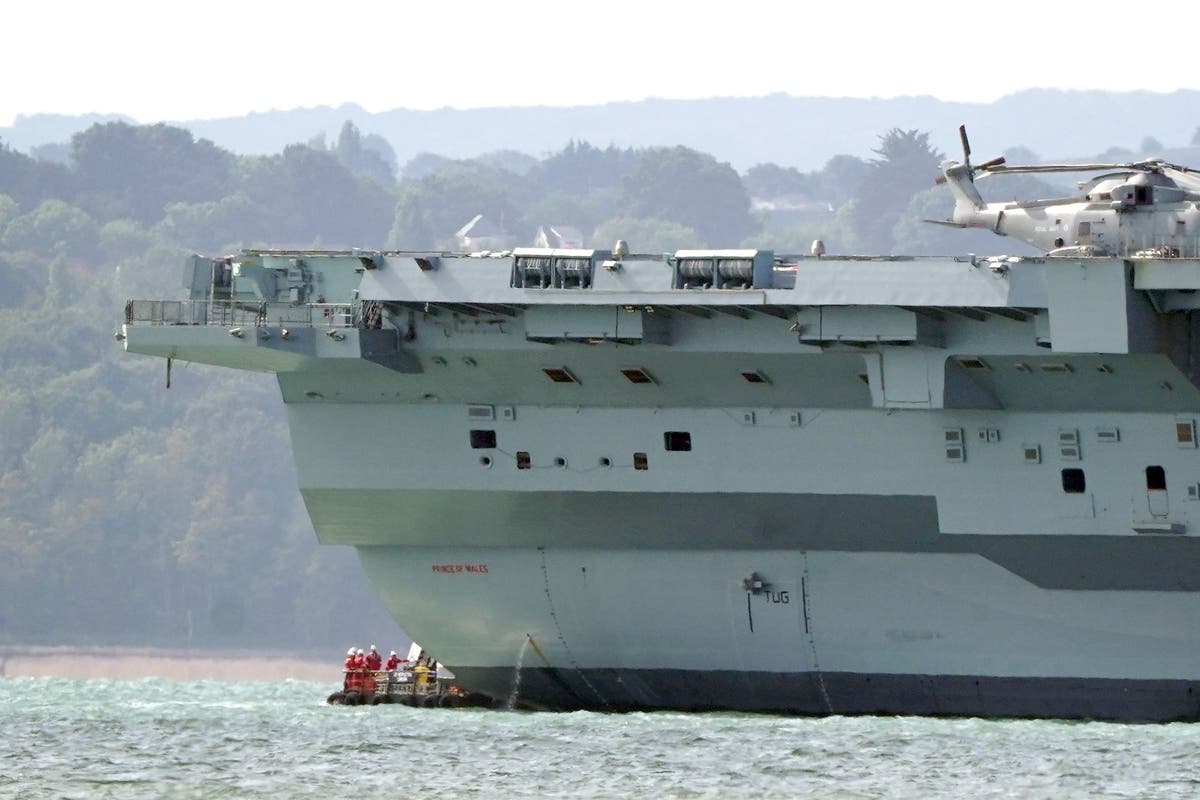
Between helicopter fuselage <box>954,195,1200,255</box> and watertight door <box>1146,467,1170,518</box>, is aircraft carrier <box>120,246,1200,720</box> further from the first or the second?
helicopter fuselage <box>954,195,1200,255</box>

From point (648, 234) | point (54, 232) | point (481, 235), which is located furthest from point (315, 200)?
point (648, 234)

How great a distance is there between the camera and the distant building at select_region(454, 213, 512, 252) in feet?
470

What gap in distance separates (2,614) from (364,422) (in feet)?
214

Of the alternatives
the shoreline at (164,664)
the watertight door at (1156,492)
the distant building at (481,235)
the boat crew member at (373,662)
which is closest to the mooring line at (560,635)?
the boat crew member at (373,662)

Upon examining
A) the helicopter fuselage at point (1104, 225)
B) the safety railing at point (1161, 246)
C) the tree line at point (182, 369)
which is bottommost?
the safety railing at point (1161, 246)

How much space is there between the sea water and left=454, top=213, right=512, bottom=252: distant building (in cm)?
10585

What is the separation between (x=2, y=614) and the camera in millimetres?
96688

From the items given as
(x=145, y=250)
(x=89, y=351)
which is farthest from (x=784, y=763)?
(x=145, y=250)

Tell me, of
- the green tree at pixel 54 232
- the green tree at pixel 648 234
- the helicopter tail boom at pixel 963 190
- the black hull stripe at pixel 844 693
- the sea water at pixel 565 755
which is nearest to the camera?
the sea water at pixel 565 755

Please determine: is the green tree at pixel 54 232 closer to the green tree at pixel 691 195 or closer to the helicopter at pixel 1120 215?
the green tree at pixel 691 195

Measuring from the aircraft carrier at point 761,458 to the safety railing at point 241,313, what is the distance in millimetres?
40

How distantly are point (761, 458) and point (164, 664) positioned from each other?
66.0m

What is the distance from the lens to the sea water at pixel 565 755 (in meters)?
27.2

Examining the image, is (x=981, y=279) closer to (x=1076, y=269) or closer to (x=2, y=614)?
(x=1076, y=269)
